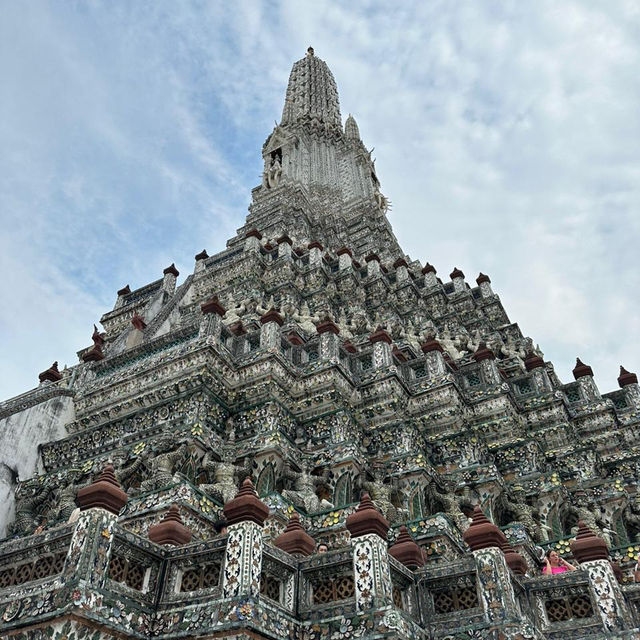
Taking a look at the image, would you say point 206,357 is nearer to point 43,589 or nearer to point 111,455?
point 111,455

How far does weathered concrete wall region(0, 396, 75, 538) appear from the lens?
13.0 meters

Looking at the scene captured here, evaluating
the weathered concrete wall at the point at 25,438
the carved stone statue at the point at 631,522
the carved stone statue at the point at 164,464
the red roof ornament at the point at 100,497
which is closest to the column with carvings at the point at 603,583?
the red roof ornament at the point at 100,497

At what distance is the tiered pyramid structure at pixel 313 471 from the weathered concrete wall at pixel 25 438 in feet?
0.14

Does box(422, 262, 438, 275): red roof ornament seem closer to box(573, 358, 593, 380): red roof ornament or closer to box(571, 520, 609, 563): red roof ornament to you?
box(573, 358, 593, 380): red roof ornament

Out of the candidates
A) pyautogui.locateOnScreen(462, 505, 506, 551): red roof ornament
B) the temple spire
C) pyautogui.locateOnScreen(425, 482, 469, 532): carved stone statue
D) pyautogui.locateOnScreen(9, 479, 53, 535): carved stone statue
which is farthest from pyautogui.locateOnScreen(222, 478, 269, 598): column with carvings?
the temple spire

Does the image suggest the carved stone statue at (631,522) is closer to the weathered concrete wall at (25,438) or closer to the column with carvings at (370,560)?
the column with carvings at (370,560)

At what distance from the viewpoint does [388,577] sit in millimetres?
6914

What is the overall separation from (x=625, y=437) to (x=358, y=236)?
61.8ft

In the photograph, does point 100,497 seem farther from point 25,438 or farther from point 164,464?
point 25,438

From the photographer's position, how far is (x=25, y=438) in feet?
46.5

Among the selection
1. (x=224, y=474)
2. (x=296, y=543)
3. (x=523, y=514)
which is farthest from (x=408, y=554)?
(x=523, y=514)

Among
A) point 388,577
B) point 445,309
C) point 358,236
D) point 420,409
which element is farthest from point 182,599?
point 358,236

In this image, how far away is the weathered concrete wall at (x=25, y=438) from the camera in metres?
13.0

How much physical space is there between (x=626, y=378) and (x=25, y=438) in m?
17.4
